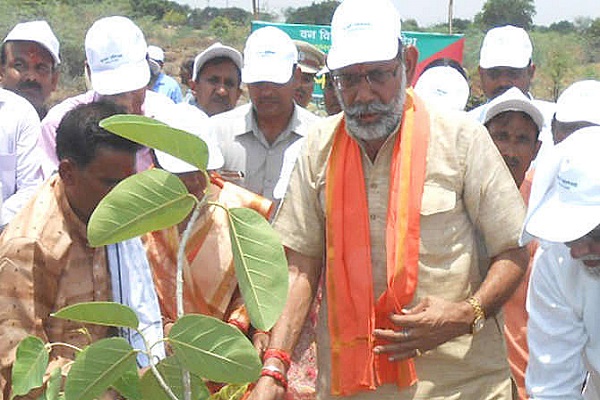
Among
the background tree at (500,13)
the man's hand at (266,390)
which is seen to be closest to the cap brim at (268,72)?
the man's hand at (266,390)

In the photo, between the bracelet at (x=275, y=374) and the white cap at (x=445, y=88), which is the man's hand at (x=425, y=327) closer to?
the bracelet at (x=275, y=374)

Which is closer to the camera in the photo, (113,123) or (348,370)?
(113,123)

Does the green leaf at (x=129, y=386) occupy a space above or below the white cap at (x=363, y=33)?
below

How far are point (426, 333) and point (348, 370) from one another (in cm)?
27

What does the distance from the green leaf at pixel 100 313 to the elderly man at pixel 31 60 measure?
316 centimetres

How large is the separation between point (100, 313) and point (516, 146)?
226 centimetres

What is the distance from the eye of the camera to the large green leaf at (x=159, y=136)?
4.84 feet

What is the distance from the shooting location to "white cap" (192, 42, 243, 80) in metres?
4.84

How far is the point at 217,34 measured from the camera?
38.0m

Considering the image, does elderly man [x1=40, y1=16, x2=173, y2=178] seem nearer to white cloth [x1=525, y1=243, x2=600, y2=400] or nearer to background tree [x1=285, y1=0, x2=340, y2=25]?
white cloth [x1=525, y1=243, x2=600, y2=400]

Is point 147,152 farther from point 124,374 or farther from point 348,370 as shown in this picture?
point 124,374

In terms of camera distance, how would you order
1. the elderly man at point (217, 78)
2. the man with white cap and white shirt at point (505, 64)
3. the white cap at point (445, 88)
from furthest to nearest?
the elderly man at point (217, 78), the man with white cap and white shirt at point (505, 64), the white cap at point (445, 88)

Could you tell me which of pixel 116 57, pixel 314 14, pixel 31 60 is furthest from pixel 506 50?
pixel 314 14

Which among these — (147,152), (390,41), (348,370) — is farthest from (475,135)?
(147,152)
